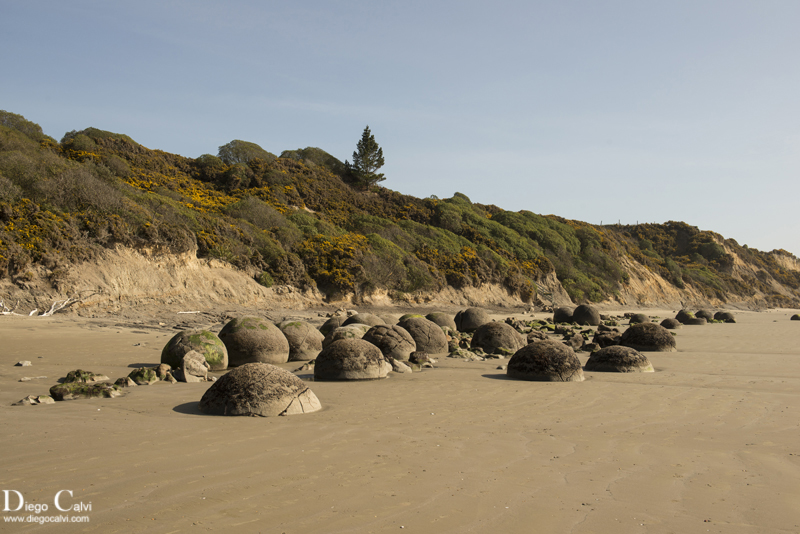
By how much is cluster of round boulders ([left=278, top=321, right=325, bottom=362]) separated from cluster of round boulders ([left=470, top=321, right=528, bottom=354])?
462 cm

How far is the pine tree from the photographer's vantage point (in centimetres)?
5006

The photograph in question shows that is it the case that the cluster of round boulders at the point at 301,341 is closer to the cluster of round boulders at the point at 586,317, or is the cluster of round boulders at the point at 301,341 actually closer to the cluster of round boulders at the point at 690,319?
the cluster of round boulders at the point at 586,317

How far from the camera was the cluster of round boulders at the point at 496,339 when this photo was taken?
14.5 m

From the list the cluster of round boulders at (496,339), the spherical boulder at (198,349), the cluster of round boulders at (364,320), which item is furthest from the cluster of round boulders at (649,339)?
the spherical boulder at (198,349)

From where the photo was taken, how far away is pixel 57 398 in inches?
285

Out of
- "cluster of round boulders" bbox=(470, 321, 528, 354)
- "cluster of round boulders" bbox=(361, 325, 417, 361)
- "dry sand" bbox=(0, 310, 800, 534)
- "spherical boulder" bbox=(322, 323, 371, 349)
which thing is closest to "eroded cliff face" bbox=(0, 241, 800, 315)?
"spherical boulder" bbox=(322, 323, 371, 349)

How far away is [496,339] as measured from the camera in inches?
574

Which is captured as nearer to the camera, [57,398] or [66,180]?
[57,398]

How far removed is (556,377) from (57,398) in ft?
26.4

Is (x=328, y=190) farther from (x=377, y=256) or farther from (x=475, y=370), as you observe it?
(x=475, y=370)

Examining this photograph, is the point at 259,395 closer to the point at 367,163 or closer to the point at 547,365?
Answer: the point at 547,365

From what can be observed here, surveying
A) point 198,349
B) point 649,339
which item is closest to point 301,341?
point 198,349

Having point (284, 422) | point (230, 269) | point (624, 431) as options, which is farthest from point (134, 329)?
point (624, 431)

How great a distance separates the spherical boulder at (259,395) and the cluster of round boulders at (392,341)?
204 inches
